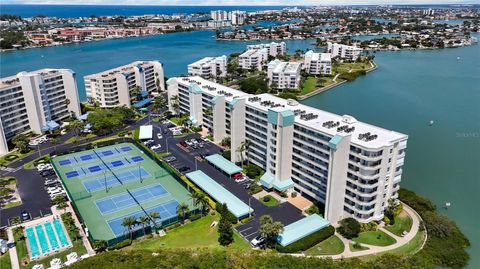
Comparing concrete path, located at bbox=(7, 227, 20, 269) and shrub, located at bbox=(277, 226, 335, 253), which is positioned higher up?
shrub, located at bbox=(277, 226, 335, 253)

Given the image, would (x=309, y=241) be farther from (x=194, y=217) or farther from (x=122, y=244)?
(x=122, y=244)

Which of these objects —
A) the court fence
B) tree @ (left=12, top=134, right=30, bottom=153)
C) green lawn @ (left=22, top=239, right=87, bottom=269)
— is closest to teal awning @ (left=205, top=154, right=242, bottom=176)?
the court fence

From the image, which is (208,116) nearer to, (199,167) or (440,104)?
(199,167)

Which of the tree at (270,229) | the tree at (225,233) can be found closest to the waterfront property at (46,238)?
the tree at (225,233)

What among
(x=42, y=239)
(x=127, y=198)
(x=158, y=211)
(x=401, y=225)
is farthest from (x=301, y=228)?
(x=42, y=239)

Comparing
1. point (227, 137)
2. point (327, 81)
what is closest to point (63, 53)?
point (327, 81)

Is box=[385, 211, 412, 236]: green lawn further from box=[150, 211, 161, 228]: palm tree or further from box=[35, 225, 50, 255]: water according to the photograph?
box=[35, 225, 50, 255]: water

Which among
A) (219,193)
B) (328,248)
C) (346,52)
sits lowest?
(328,248)
